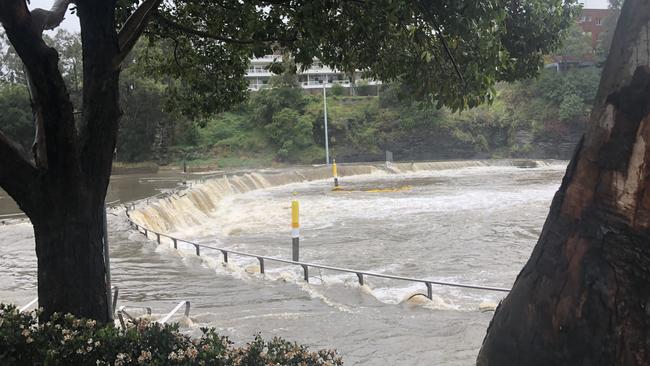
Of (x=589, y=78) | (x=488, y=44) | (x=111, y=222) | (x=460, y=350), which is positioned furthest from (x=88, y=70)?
(x=589, y=78)

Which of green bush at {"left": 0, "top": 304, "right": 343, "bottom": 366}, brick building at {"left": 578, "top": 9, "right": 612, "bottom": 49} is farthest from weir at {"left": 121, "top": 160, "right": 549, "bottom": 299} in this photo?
brick building at {"left": 578, "top": 9, "right": 612, "bottom": 49}

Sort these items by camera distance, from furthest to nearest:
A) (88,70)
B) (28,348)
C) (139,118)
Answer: (139,118)
(88,70)
(28,348)

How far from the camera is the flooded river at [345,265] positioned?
7.33m

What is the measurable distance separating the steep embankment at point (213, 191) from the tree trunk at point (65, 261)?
593 inches

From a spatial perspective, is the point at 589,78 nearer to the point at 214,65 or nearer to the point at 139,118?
the point at 139,118

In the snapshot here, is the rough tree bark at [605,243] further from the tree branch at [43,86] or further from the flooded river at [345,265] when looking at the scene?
the flooded river at [345,265]

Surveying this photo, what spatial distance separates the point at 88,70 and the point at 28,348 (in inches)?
78.3

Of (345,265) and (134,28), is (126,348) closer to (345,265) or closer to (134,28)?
(134,28)

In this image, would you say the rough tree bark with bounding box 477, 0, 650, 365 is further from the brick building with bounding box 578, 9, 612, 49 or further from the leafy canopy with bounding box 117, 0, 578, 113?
the brick building with bounding box 578, 9, 612, 49

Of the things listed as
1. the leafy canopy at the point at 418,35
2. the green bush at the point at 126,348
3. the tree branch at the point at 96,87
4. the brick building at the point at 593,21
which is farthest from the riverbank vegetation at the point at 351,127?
the green bush at the point at 126,348

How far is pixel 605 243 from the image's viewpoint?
2.55 meters

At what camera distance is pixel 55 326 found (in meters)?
3.50

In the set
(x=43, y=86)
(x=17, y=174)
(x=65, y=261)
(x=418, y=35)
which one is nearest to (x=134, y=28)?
(x=43, y=86)

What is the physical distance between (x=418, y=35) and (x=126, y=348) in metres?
3.04
